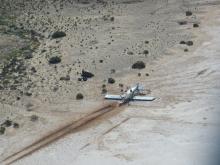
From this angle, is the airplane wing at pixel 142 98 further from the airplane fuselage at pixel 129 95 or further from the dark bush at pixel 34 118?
the dark bush at pixel 34 118

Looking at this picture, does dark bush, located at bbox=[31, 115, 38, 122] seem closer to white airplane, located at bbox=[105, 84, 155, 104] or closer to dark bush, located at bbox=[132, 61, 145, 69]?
white airplane, located at bbox=[105, 84, 155, 104]

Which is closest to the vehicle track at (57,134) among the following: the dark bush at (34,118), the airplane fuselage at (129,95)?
the airplane fuselage at (129,95)

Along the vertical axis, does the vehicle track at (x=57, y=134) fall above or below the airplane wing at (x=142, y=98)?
below

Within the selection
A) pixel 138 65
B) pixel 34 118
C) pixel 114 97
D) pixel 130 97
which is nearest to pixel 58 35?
pixel 138 65

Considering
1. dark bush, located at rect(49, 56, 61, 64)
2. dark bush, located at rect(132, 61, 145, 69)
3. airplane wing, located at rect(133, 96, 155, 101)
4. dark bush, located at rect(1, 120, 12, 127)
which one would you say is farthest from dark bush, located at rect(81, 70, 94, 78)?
dark bush, located at rect(1, 120, 12, 127)

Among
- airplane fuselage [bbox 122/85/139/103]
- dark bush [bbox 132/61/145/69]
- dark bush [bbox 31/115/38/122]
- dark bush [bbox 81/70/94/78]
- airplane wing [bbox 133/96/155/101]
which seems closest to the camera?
dark bush [bbox 31/115/38/122]

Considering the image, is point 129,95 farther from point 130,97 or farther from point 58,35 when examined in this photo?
point 58,35
